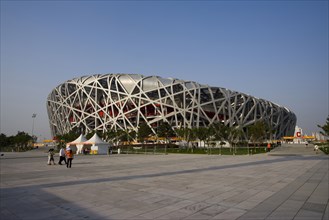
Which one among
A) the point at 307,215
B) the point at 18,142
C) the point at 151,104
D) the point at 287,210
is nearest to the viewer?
the point at 307,215

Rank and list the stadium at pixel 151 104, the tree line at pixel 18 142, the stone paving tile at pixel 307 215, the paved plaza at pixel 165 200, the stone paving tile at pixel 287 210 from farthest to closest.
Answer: the stadium at pixel 151 104 < the tree line at pixel 18 142 < the paved plaza at pixel 165 200 < the stone paving tile at pixel 287 210 < the stone paving tile at pixel 307 215

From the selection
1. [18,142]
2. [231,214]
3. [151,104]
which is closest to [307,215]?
[231,214]

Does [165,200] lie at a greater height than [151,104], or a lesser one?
lesser

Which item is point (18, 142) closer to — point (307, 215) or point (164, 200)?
point (164, 200)

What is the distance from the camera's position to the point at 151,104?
235 ft

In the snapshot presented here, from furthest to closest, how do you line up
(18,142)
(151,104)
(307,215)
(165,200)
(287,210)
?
(151,104), (18,142), (165,200), (287,210), (307,215)

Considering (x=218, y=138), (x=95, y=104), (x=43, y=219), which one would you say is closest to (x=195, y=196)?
(x=43, y=219)

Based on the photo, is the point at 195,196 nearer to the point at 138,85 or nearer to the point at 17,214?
the point at 17,214

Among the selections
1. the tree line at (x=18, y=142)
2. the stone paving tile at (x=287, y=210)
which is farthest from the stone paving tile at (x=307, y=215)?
the tree line at (x=18, y=142)

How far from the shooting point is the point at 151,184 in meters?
10.0

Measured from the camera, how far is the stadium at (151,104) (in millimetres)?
70500

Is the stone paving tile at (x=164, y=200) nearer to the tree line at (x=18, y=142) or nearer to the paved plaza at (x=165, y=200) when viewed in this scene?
the paved plaza at (x=165, y=200)

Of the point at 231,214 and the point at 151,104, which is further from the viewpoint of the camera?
the point at 151,104

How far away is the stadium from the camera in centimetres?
7050
